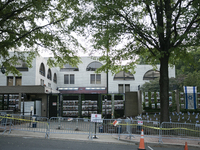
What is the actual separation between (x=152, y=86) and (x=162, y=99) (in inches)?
975

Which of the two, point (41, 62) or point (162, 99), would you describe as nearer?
point (162, 99)

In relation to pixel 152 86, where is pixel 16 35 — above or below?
above

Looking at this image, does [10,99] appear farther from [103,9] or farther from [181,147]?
[181,147]

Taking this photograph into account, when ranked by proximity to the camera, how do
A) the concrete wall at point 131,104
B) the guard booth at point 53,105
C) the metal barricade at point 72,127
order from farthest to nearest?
the concrete wall at point 131,104, the guard booth at point 53,105, the metal barricade at point 72,127

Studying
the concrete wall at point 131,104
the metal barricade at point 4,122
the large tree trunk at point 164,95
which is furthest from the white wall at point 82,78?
the large tree trunk at point 164,95

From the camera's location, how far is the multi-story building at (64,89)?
81.4ft

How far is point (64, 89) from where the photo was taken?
152ft

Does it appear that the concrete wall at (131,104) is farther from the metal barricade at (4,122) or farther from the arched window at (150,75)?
the arched window at (150,75)

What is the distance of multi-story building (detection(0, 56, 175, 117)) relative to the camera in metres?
24.8

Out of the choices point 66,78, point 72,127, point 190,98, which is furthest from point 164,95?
point 66,78

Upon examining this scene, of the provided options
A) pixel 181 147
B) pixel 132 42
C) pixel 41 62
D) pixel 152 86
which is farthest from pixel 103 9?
pixel 152 86

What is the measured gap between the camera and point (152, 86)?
3959 cm

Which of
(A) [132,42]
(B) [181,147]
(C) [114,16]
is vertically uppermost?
(C) [114,16]

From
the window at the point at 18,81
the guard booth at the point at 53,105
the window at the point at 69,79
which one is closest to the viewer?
the guard booth at the point at 53,105
